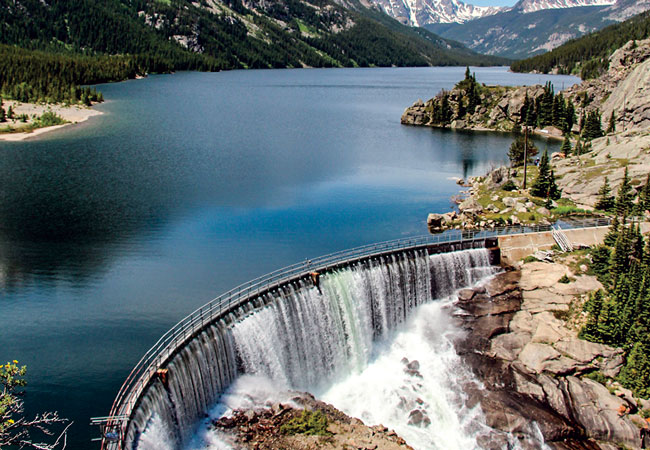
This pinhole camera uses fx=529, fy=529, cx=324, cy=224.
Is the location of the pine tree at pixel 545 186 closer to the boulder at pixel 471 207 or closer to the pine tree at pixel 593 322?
the boulder at pixel 471 207

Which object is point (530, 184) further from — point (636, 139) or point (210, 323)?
point (210, 323)

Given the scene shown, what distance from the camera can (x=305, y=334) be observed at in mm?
43625

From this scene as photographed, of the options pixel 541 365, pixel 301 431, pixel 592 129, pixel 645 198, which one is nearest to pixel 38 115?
pixel 301 431

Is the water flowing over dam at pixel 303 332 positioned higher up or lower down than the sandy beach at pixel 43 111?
lower down

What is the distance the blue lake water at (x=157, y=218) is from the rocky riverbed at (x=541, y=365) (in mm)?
18139

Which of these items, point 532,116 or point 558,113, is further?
point 532,116

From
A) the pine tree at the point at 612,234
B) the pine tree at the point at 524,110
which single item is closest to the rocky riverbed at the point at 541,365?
the pine tree at the point at 612,234

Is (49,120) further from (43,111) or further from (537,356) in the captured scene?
(537,356)

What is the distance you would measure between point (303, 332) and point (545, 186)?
54.2 m

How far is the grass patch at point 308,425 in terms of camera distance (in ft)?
113

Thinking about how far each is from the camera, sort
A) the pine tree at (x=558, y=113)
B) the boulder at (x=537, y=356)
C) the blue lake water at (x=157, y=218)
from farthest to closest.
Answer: the pine tree at (x=558, y=113)
the boulder at (x=537, y=356)
the blue lake water at (x=157, y=218)

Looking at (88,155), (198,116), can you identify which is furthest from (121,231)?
(198,116)

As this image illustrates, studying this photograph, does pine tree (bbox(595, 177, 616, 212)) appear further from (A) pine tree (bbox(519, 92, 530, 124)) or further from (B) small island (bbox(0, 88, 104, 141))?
(B) small island (bbox(0, 88, 104, 141))

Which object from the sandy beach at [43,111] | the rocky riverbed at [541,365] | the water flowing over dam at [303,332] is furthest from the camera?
the sandy beach at [43,111]
